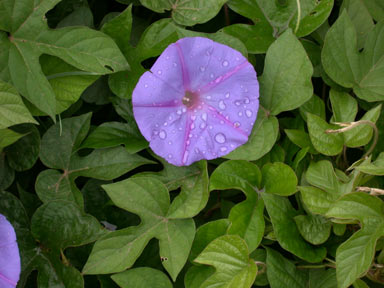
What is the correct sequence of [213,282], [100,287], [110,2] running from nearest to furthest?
[213,282], [100,287], [110,2]

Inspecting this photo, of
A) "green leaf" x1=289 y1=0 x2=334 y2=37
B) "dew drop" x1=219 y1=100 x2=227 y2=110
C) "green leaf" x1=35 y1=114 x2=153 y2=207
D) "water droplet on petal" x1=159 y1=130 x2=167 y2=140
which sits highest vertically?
"green leaf" x1=289 y1=0 x2=334 y2=37

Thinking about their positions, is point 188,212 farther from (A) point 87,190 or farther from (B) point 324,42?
(B) point 324,42

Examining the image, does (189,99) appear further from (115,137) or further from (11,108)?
(11,108)

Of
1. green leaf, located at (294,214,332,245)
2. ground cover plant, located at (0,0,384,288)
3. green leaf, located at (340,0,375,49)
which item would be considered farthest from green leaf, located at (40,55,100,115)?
green leaf, located at (340,0,375,49)

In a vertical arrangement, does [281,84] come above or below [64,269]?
above

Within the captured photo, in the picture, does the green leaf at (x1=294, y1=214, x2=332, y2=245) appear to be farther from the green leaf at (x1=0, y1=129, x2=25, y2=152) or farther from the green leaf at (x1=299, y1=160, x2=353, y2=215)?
the green leaf at (x1=0, y1=129, x2=25, y2=152)

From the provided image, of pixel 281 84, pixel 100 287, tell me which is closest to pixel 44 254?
pixel 100 287

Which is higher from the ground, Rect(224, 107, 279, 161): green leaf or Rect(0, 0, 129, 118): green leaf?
Rect(0, 0, 129, 118): green leaf

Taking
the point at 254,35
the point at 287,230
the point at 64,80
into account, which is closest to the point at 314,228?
the point at 287,230
